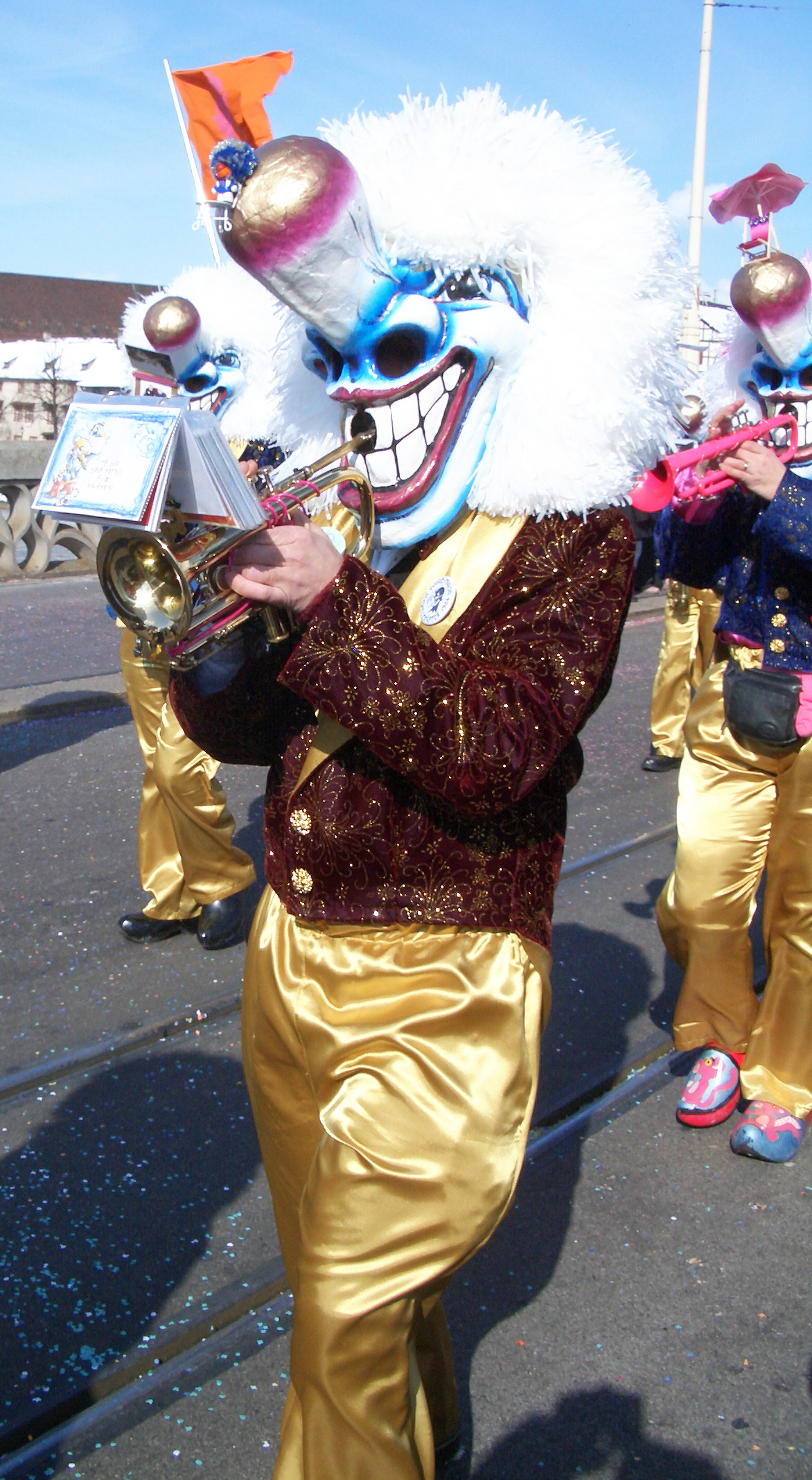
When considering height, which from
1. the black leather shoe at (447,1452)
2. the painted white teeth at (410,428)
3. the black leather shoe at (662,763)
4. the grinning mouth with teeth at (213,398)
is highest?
the painted white teeth at (410,428)

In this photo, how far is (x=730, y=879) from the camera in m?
3.15

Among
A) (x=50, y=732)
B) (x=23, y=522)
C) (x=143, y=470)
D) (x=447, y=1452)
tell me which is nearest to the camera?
(x=143, y=470)

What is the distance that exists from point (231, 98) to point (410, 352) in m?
0.85

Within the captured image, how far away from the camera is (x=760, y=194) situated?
3.65 metres

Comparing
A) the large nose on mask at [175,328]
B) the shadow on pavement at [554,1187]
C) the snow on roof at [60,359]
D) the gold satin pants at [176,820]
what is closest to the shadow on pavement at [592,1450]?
the shadow on pavement at [554,1187]

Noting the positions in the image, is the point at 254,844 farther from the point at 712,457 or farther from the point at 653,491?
the point at 653,491

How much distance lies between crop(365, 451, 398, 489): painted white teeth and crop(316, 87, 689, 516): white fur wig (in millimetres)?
119

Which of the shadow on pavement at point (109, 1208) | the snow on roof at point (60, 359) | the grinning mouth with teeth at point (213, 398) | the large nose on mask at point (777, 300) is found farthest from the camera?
the snow on roof at point (60, 359)

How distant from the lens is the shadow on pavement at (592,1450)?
6.84ft

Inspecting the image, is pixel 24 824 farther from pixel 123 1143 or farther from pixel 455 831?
pixel 455 831

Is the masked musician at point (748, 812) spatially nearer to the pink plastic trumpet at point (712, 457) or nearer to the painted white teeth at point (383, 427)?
the pink plastic trumpet at point (712, 457)

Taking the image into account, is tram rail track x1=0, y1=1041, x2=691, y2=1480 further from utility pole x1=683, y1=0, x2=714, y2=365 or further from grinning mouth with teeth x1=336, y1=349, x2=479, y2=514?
utility pole x1=683, y1=0, x2=714, y2=365

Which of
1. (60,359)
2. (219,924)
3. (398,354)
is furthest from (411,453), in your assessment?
(60,359)

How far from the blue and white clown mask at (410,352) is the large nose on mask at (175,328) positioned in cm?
274
